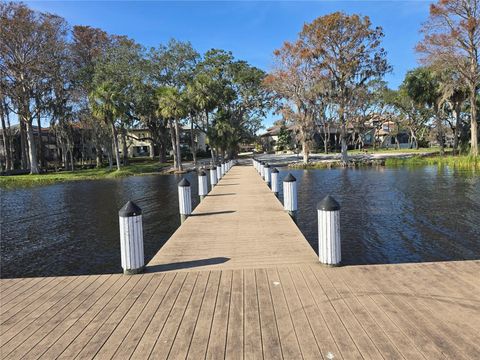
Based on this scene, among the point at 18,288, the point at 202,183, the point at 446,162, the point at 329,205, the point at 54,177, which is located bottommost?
the point at 18,288

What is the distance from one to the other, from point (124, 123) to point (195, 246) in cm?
4097

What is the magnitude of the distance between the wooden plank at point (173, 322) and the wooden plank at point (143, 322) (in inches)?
8.1

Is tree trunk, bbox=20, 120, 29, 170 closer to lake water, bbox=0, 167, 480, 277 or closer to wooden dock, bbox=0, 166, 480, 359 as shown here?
lake water, bbox=0, 167, 480, 277

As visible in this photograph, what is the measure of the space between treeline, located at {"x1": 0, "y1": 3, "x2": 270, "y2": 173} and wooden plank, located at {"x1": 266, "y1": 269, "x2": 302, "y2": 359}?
33.2 metres

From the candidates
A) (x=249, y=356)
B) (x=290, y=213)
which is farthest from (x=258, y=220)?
(x=249, y=356)

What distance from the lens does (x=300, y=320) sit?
146 inches

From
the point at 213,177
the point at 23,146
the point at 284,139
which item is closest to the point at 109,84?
the point at 23,146

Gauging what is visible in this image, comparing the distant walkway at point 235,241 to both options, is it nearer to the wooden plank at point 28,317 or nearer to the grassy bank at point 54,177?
the wooden plank at point 28,317

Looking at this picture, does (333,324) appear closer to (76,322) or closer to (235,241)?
(76,322)

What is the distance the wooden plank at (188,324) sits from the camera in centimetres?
321

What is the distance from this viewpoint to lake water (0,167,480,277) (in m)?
8.87

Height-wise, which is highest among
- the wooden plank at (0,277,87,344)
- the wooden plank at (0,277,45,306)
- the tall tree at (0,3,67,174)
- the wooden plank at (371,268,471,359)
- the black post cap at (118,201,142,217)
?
the tall tree at (0,3,67,174)

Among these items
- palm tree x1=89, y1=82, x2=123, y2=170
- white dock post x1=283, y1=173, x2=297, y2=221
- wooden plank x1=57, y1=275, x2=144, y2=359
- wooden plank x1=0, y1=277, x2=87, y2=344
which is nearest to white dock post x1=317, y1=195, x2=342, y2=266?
wooden plank x1=57, y1=275, x2=144, y2=359

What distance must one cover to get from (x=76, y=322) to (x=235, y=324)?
5.80ft
